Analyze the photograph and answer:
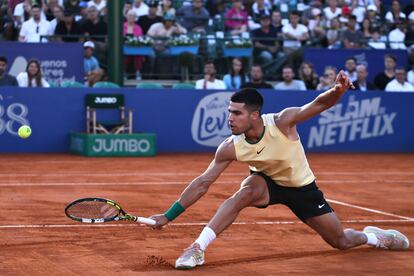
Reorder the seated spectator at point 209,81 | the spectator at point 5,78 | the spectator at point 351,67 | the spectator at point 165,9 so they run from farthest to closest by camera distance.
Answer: the spectator at point 165,9 → the spectator at point 351,67 → the seated spectator at point 209,81 → the spectator at point 5,78

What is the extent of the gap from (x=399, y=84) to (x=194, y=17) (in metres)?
4.80

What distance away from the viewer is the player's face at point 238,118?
23.9ft

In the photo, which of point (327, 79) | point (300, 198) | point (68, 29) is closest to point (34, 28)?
point (68, 29)

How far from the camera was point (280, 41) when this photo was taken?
68.3 feet

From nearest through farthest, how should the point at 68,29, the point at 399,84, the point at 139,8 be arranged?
the point at 399,84 → the point at 68,29 → the point at 139,8

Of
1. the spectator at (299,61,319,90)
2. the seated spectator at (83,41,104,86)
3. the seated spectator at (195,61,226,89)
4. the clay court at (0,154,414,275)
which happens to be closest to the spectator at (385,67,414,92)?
the spectator at (299,61,319,90)

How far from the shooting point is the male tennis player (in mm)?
7289

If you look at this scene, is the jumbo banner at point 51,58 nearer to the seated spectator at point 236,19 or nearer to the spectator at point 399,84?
the seated spectator at point 236,19

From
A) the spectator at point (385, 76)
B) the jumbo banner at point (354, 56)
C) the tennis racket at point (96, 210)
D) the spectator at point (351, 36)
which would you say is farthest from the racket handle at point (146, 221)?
the spectator at point (351, 36)

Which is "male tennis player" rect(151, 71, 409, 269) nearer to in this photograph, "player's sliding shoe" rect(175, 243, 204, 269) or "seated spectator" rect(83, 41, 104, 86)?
"player's sliding shoe" rect(175, 243, 204, 269)

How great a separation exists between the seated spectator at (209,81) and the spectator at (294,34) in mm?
2537

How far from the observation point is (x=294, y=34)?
2108 centimetres

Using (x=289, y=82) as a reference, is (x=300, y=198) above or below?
above

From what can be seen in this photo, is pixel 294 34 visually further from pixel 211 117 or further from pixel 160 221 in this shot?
pixel 160 221
